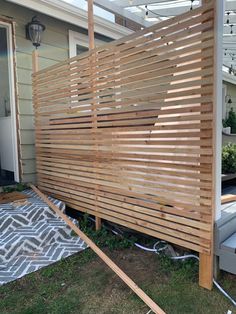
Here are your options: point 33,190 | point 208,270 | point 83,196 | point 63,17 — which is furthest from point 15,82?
point 208,270

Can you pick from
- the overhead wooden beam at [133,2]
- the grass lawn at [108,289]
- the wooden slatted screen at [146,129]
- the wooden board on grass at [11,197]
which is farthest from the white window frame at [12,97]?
the grass lawn at [108,289]

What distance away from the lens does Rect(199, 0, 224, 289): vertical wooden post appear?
2242 millimetres

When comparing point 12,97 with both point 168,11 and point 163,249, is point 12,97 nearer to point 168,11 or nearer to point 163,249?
point 168,11

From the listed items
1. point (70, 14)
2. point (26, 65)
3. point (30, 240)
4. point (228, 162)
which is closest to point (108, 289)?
point (30, 240)

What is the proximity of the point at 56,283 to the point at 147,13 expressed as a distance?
4.59 meters

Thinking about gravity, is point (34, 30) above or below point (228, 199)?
above

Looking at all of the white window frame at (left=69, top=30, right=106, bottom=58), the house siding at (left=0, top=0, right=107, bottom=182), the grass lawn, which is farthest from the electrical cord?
the white window frame at (left=69, top=30, right=106, bottom=58)

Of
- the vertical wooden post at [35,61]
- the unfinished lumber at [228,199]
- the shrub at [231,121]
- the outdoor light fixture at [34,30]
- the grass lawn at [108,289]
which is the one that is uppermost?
the outdoor light fixture at [34,30]

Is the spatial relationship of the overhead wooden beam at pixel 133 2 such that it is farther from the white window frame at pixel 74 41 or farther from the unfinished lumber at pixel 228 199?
the unfinished lumber at pixel 228 199

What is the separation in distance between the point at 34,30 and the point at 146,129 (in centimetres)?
306

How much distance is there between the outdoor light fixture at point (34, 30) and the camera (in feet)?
15.5

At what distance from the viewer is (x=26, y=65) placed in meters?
4.86

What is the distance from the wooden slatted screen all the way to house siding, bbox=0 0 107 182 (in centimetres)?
91

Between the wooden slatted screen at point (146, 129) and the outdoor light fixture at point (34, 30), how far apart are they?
3.48 ft
